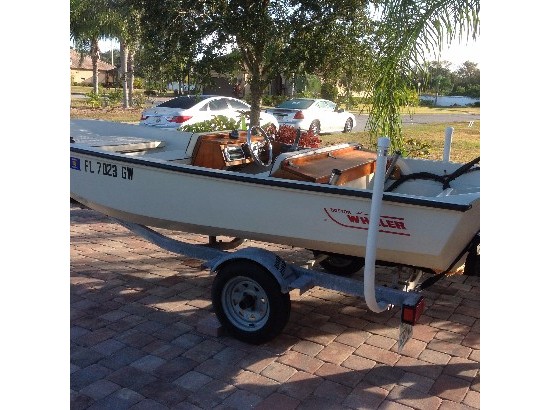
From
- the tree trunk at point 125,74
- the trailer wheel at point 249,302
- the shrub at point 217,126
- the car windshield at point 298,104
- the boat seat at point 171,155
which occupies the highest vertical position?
the tree trunk at point 125,74

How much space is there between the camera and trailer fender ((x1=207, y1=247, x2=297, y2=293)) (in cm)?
396

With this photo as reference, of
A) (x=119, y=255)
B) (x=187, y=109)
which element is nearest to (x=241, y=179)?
(x=119, y=255)

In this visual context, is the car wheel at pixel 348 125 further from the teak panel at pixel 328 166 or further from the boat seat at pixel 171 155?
the teak panel at pixel 328 166

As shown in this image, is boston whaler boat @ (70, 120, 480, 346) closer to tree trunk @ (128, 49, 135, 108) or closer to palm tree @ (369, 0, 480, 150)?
palm tree @ (369, 0, 480, 150)

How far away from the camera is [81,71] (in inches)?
2520

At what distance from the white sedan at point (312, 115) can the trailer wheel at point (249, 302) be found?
1344 cm

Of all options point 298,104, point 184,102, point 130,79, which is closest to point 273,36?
point 184,102

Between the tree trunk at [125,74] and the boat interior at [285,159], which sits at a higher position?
the tree trunk at [125,74]

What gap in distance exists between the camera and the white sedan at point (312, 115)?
58.7 ft

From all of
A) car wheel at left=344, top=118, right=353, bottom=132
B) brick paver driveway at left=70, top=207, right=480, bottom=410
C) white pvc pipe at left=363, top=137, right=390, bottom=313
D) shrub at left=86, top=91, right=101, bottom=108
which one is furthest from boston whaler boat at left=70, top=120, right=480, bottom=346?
shrub at left=86, top=91, right=101, bottom=108

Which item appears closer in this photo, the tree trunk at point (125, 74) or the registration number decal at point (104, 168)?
the registration number decal at point (104, 168)

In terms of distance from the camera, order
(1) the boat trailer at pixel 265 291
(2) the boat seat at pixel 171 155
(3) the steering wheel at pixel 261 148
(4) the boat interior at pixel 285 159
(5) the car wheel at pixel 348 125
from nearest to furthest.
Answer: (1) the boat trailer at pixel 265 291
(4) the boat interior at pixel 285 159
(3) the steering wheel at pixel 261 148
(2) the boat seat at pixel 171 155
(5) the car wheel at pixel 348 125

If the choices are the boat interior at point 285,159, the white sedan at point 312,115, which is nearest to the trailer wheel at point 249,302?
the boat interior at point 285,159

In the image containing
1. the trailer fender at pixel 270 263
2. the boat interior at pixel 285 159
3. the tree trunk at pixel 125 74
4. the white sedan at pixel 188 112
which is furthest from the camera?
the tree trunk at pixel 125 74
